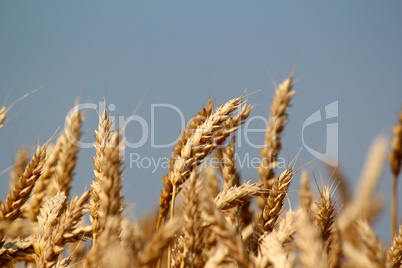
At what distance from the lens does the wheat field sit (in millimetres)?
1058

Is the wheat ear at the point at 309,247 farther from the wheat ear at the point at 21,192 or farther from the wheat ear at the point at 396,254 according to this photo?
the wheat ear at the point at 21,192

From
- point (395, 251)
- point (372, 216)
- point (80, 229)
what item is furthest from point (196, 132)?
point (372, 216)

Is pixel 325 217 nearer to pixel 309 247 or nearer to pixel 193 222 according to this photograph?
pixel 193 222

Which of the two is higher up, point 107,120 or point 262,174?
point 107,120

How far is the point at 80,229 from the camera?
1.72 m

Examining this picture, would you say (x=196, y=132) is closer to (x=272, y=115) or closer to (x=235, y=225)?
(x=235, y=225)

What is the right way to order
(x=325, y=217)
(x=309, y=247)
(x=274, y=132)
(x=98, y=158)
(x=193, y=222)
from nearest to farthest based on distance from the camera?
(x=309, y=247)
(x=193, y=222)
(x=98, y=158)
(x=325, y=217)
(x=274, y=132)

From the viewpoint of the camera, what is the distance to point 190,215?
52.0 inches

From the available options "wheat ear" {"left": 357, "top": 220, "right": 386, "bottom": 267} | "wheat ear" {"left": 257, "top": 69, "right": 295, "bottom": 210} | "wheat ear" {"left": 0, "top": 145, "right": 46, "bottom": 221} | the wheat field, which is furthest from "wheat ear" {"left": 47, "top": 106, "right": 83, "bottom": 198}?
"wheat ear" {"left": 357, "top": 220, "right": 386, "bottom": 267}

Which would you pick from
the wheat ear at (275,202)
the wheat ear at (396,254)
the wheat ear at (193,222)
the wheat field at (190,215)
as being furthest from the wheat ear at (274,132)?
the wheat ear at (193,222)

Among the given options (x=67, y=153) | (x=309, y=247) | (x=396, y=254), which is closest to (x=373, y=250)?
(x=309, y=247)

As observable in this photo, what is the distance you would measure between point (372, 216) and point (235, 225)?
3224 mm

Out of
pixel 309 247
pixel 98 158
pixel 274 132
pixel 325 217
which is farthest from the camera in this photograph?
pixel 274 132

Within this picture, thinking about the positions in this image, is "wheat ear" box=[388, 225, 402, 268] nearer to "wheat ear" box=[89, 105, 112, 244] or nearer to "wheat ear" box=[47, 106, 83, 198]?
"wheat ear" box=[89, 105, 112, 244]
